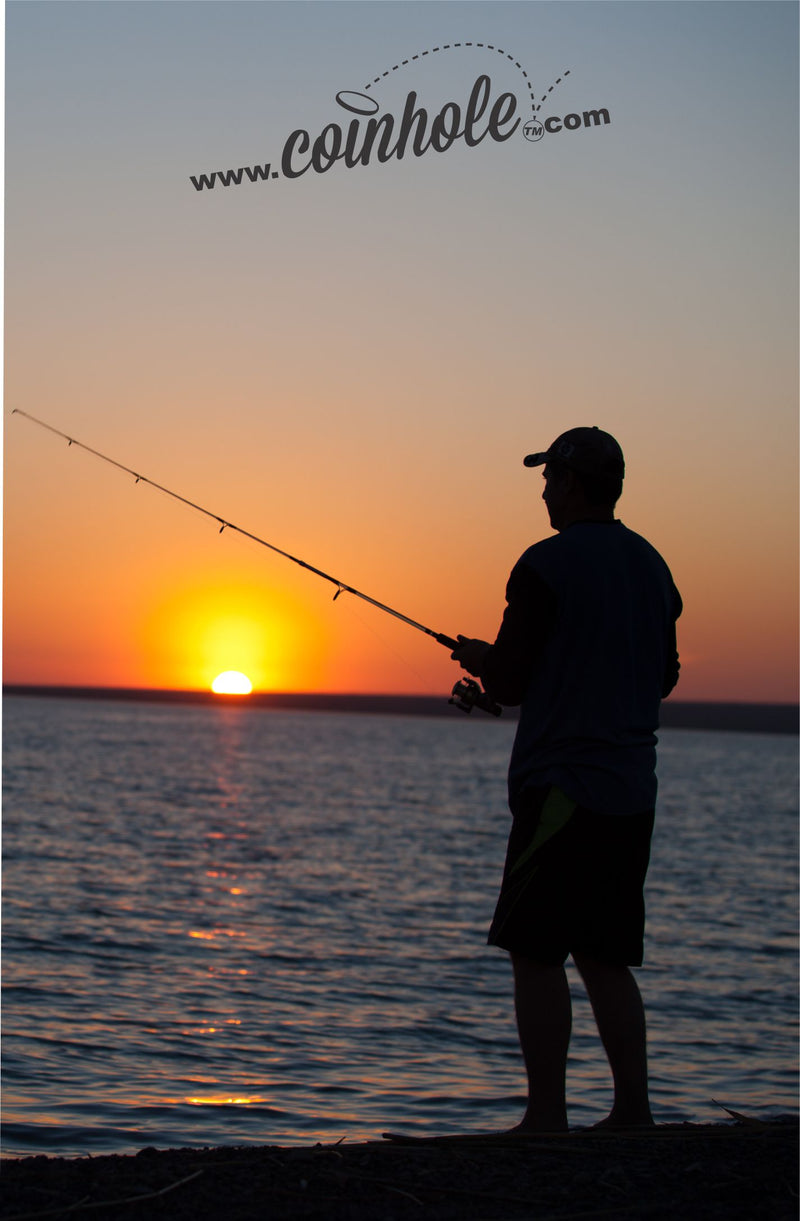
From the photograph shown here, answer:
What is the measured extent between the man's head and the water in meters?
4.43

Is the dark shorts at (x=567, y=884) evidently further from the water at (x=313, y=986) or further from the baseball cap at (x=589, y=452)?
the water at (x=313, y=986)

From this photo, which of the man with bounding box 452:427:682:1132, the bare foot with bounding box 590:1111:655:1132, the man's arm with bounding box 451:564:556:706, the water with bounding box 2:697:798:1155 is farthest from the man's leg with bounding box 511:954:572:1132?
the water with bounding box 2:697:798:1155

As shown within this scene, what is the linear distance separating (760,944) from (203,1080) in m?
9.46

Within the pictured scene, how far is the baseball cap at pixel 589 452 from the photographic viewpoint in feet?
12.7

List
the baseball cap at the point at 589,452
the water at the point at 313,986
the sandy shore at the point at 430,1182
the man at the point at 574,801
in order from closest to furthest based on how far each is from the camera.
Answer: the sandy shore at the point at 430,1182 → the man at the point at 574,801 → the baseball cap at the point at 589,452 → the water at the point at 313,986

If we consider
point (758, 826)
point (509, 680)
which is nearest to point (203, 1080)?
point (509, 680)

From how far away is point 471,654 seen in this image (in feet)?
12.9

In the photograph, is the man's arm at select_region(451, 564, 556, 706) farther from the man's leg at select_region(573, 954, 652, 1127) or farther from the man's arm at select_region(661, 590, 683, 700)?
the man's leg at select_region(573, 954, 652, 1127)

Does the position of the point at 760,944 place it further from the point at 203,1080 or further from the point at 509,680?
the point at 509,680

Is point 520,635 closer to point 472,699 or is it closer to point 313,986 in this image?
point 472,699

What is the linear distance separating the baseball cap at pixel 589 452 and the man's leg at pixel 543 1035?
133cm

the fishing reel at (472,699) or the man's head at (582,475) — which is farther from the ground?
the man's head at (582,475)

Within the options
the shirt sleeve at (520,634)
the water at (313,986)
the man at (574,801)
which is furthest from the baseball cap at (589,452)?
the water at (313,986)

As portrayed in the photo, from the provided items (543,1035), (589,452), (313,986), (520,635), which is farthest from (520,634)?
(313,986)
